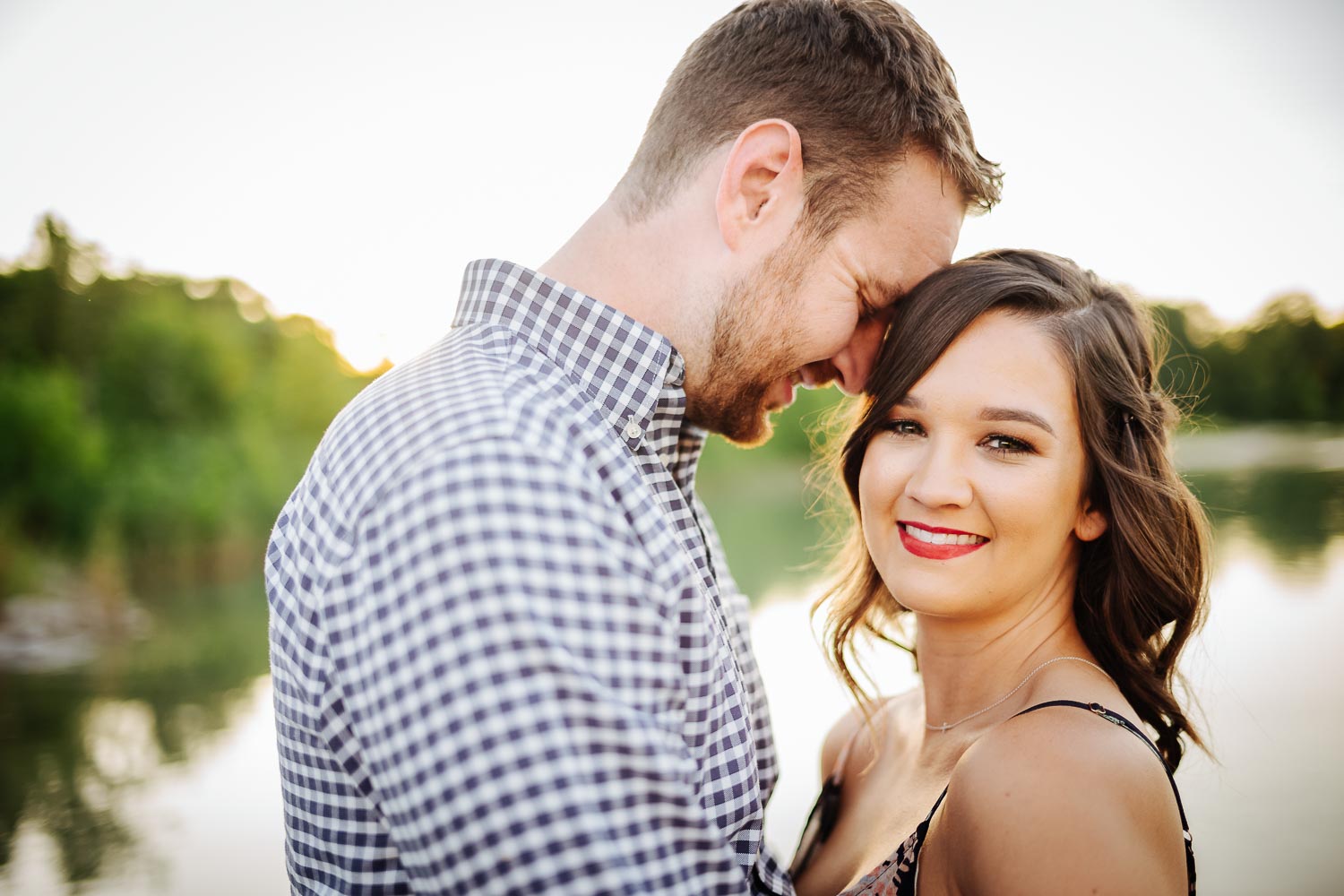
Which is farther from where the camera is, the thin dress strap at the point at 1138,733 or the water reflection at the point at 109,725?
the water reflection at the point at 109,725

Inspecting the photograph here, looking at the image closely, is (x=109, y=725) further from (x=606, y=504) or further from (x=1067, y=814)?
(x=1067, y=814)

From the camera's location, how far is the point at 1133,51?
3.75 metres

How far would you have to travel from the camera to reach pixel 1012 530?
1.60m

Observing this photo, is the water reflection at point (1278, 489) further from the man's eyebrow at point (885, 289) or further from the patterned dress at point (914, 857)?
the patterned dress at point (914, 857)

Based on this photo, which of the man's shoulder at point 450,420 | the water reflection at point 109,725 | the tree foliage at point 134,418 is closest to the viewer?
the man's shoulder at point 450,420

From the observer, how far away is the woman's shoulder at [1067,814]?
3.88 ft

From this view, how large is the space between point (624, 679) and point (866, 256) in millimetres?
958

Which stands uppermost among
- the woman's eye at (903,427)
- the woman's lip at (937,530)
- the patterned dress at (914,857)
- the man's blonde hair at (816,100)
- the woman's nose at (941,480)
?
the man's blonde hair at (816,100)

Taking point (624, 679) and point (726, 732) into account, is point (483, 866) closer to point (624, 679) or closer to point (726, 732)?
point (624, 679)

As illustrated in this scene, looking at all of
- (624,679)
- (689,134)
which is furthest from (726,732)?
(689,134)

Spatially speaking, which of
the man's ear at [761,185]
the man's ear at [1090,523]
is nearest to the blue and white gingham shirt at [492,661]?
the man's ear at [761,185]

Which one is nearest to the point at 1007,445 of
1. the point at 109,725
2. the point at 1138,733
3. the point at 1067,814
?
the point at 1138,733

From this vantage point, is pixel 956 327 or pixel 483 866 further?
pixel 956 327

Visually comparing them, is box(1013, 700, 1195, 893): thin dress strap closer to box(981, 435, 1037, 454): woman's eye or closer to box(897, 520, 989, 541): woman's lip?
box(897, 520, 989, 541): woman's lip
